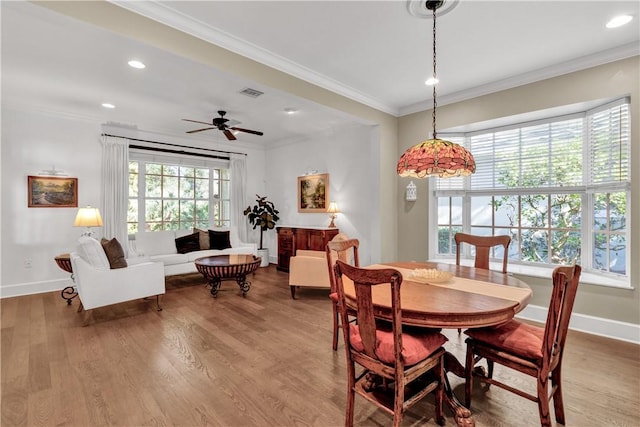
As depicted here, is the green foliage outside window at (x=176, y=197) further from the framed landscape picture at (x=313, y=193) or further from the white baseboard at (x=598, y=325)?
the white baseboard at (x=598, y=325)

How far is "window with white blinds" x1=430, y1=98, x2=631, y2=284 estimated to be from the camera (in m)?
3.17

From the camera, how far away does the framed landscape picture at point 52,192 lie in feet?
15.5

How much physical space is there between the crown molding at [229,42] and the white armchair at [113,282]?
2.68m

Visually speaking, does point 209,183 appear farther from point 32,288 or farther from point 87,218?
point 32,288

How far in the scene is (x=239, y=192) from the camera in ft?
22.8

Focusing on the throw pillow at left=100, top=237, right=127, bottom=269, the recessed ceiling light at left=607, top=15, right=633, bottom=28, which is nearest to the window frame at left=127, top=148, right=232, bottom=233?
the throw pillow at left=100, top=237, right=127, bottom=269

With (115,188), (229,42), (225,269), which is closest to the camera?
(229,42)

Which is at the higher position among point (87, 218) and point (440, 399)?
point (87, 218)

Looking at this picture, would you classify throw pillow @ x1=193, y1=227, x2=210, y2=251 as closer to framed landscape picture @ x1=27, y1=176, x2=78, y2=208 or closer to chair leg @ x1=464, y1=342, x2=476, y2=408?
framed landscape picture @ x1=27, y1=176, x2=78, y2=208

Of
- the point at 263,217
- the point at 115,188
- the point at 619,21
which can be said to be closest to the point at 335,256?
the point at 619,21

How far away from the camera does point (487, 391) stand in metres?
2.14

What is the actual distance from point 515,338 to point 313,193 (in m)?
4.83

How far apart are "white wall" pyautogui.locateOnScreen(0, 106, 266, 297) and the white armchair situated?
5.31 feet

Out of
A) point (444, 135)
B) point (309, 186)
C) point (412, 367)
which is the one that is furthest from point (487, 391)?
point (309, 186)
